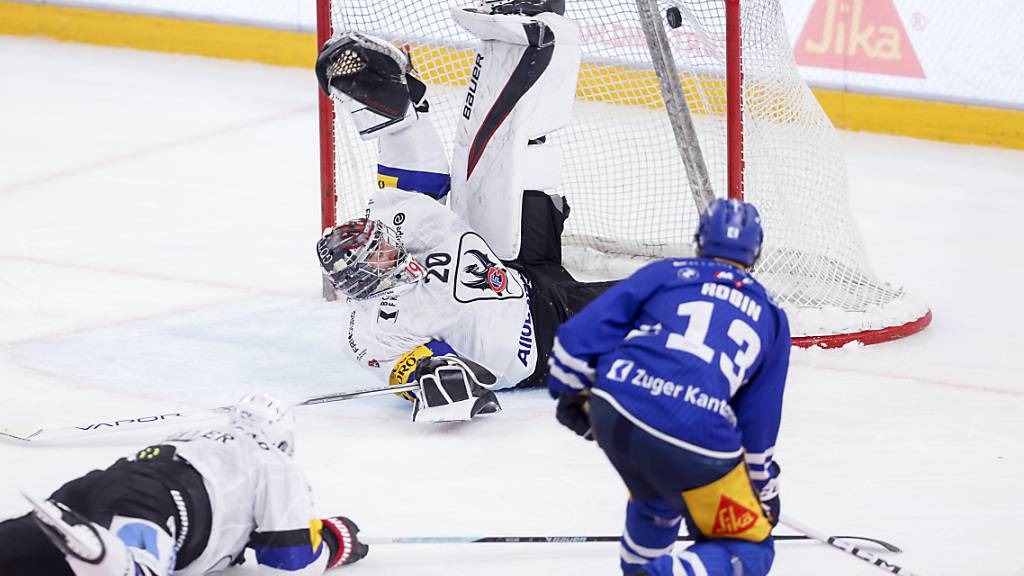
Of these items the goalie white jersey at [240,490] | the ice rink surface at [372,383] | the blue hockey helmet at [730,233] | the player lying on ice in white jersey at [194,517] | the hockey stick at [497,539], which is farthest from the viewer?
the ice rink surface at [372,383]

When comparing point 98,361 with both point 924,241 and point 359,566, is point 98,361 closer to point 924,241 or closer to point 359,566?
point 359,566

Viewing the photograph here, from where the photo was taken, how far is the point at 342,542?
3129mm

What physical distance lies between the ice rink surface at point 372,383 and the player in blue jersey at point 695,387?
598mm

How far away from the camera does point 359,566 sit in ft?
10.5

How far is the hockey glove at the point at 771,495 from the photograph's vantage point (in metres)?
2.75

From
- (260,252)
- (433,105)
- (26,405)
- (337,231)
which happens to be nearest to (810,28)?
(433,105)

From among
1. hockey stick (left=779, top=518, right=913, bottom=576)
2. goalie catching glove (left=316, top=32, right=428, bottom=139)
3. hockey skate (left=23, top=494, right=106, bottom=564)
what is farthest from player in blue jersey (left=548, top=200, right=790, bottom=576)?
goalie catching glove (left=316, top=32, right=428, bottom=139)

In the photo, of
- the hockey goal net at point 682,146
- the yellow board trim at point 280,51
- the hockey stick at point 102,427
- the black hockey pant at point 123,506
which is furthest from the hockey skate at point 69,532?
the yellow board trim at point 280,51

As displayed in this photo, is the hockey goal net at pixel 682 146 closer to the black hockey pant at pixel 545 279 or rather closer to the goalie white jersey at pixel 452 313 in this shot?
the black hockey pant at pixel 545 279

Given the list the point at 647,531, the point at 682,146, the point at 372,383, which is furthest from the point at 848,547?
the point at 682,146

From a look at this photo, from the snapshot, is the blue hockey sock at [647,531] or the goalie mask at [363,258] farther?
the goalie mask at [363,258]

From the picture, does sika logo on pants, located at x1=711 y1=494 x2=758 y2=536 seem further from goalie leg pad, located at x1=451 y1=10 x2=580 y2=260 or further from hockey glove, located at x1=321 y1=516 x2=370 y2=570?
goalie leg pad, located at x1=451 y1=10 x2=580 y2=260

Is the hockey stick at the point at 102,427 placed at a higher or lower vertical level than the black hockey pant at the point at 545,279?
lower

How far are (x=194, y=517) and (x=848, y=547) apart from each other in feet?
4.00
